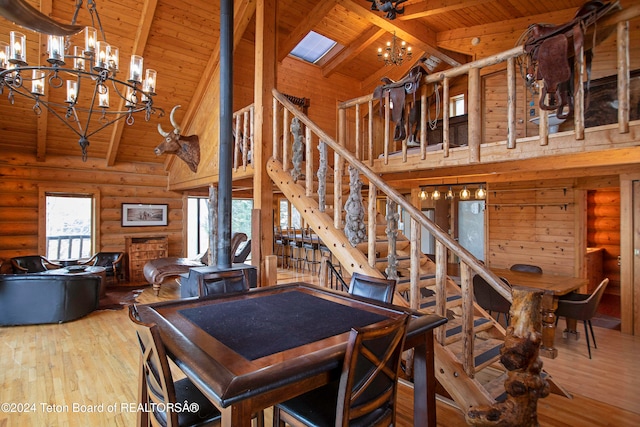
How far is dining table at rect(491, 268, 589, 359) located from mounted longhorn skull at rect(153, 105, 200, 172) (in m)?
5.83

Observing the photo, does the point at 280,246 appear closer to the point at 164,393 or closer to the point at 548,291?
the point at 548,291

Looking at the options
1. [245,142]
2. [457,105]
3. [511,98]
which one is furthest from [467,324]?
[457,105]

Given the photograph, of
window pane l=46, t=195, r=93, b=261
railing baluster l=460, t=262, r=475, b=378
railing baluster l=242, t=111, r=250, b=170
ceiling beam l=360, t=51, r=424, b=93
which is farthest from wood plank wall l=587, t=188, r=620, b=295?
window pane l=46, t=195, r=93, b=261

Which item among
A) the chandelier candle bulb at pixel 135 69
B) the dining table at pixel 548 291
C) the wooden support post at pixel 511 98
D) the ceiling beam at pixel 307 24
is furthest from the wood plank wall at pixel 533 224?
the chandelier candle bulb at pixel 135 69

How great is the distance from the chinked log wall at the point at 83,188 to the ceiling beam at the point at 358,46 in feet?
16.2

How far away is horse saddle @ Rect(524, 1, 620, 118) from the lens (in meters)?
2.72

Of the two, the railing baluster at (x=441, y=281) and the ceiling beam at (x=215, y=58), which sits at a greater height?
the ceiling beam at (x=215, y=58)

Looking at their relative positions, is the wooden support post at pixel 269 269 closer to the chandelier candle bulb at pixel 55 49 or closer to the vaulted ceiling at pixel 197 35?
the chandelier candle bulb at pixel 55 49

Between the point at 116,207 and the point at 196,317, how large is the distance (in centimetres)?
707

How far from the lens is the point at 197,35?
19.4 ft

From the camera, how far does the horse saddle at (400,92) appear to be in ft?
13.4

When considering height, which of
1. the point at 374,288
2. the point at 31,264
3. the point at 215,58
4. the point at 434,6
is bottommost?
the point at 31,264

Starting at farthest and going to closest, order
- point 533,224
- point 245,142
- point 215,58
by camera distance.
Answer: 1. point 533,224
2. point 215,58
3. point 245,142

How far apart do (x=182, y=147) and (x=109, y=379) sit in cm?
438
